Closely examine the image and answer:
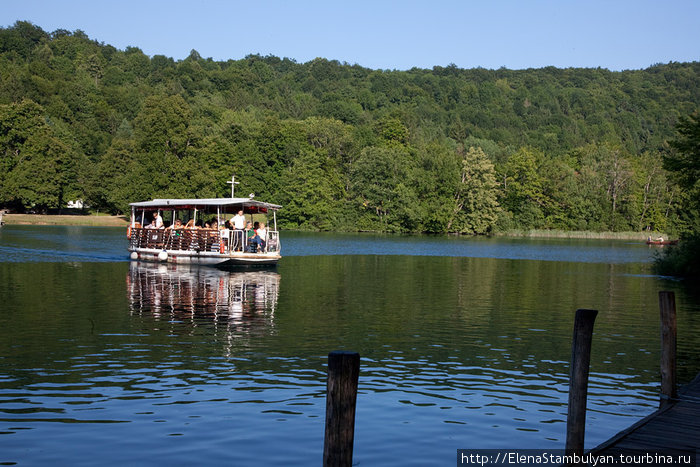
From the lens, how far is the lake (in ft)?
35.1

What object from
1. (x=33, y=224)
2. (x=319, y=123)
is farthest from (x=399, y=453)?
(x=319, y=123)

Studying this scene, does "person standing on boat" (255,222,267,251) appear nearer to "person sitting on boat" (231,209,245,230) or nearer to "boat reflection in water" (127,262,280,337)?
"person sitting on boat" (231,209,245,230)

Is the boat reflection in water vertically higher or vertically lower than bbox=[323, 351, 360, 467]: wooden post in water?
lower

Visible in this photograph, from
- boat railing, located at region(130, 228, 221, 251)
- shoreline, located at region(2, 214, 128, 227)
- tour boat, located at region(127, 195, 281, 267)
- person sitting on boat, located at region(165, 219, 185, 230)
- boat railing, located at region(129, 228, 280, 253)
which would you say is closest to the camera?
tour boat, located at region(127, 195, 281, 267)

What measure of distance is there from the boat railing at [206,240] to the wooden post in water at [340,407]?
Answer: 32965 millimetres

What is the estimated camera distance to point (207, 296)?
2756cm

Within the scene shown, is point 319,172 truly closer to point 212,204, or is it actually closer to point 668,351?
point 212,204

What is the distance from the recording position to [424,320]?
74.6 ft

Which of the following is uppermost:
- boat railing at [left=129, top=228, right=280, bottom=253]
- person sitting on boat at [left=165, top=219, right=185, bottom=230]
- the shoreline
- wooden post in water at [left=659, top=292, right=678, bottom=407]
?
the shoreline

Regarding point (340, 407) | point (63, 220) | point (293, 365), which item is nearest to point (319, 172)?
point (63, 220)

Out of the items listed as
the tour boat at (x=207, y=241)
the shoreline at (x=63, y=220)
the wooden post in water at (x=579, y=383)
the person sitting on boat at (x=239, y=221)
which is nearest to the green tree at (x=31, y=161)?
the shoreline at (x=63, y=220)

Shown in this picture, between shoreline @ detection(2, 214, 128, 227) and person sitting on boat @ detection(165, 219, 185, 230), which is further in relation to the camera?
shoreline @ detection(2, 214, 128, 227)

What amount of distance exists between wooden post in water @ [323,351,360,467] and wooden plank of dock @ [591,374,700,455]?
3.54 metres

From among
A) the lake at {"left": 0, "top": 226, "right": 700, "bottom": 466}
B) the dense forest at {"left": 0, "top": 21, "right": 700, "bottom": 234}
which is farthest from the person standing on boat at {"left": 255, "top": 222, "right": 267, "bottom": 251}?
the dense forest at {"left": 0, "top": 21, "right": 700, "bottom": 234}
